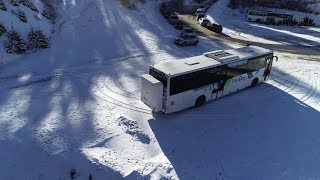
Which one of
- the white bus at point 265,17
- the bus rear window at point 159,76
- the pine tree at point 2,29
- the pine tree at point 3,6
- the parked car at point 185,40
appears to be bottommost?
the white bus at point 265,17

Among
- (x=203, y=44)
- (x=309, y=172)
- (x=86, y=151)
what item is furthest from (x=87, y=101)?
(x=203, y=44)

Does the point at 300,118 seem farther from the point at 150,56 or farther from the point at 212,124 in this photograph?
the point at 150,56

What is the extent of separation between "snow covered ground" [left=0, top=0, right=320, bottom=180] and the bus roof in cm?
285

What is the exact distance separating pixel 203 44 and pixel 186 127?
1751 cm

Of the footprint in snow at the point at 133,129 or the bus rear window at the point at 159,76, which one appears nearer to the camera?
the footprint in snow at the point at 133,129

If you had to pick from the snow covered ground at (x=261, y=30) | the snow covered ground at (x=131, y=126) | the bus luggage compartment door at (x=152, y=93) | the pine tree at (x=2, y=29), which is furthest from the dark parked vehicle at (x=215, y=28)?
the pine tree at (x=2, y=29)

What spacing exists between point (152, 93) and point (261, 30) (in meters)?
31.8

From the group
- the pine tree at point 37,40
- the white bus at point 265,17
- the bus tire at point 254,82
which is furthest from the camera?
the white bus at point 265,17

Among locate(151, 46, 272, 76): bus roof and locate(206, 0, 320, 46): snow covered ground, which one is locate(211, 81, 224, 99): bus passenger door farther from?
locate(206, 0, 320, 46): snow covered ground

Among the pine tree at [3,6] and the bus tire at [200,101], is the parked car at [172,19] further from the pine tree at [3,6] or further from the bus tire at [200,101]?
the bus tire at [200,101]

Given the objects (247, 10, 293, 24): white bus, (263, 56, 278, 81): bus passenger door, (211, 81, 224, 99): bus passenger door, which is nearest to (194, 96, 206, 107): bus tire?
(211, 81, 224, 99): bus passenger door

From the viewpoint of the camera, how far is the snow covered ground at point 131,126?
17344mm

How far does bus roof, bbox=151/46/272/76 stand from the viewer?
2041cm

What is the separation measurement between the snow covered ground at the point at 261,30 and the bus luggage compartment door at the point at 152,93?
81.3ft
